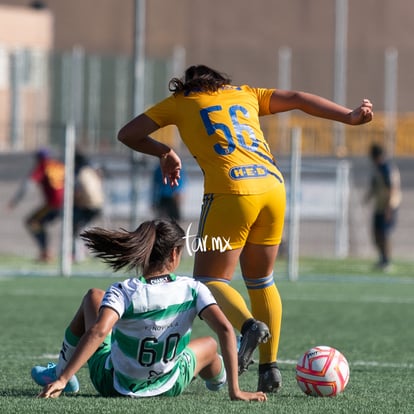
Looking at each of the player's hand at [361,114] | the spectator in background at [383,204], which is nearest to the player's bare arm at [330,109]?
the player's hand at [361,114]

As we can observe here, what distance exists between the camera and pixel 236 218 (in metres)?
7.24

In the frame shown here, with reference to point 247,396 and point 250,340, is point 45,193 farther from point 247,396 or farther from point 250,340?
point 247,396

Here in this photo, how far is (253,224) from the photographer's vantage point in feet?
24.2

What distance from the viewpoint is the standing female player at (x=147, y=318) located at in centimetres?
630

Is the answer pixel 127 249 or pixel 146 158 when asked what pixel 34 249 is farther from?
pixel 127 249

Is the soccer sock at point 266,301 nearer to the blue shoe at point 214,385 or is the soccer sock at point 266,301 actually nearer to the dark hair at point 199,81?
the blue shoe at point 214,385

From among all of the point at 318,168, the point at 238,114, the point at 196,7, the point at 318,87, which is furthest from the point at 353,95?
the point at 238,114

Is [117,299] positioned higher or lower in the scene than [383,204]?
lower

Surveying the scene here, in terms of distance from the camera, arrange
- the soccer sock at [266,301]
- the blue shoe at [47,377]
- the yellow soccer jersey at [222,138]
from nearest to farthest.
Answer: the blue shoe at [47,377]
the yellow soccer jersey at [222,138]
the soccer sock at [266,301]

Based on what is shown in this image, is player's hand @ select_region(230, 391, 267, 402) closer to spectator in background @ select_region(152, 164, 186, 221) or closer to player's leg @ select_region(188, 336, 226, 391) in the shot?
player's leg @ select_region(188, 336, 226, 391)

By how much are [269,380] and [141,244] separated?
1342mm

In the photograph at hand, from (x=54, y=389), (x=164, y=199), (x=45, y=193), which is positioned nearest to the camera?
(x=54, y=389)

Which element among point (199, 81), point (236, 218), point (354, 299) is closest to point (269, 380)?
point (236, 218)

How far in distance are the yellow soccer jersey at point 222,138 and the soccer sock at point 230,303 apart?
531 mm
